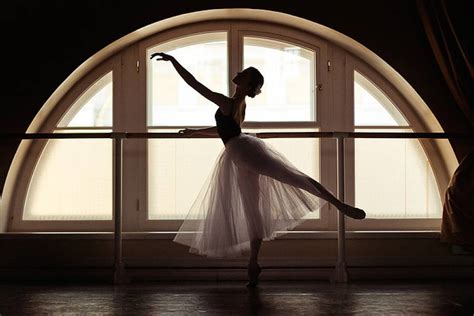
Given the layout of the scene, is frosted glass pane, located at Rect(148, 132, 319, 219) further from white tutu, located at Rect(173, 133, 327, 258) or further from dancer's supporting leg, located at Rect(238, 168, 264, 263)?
dancer's supporting leg, located at Rect(238, 168, 264, 263)

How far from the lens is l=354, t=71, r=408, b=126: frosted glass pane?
17.0ft

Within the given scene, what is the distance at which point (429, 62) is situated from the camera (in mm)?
4980

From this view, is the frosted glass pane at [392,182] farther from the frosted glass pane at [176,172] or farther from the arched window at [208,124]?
the frosted glass pane at [176,172]

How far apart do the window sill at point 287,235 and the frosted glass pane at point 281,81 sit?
0.83 meters

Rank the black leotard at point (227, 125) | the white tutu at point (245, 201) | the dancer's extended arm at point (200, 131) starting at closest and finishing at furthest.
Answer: the white tutu at point (245, 201)
the black leotard at point (227, 125)
the dancer's extended arm at point (200, 131)

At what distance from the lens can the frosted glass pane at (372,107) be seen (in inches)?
204

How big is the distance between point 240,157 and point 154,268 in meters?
1.04

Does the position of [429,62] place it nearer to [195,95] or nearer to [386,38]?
[386,38]

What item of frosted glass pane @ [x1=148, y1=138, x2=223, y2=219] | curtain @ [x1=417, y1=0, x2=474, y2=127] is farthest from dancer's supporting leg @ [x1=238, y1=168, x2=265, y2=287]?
curtain @ [x1=417, y1=0, x2=474, y2=127]

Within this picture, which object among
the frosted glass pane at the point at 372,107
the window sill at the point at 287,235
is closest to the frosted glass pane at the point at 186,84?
the window sill at the point at 287,235

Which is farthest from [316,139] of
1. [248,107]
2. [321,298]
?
[321,298]

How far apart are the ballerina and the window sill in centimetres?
57

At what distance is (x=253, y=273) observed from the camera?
427 cm

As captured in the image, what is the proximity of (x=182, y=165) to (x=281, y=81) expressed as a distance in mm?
897
